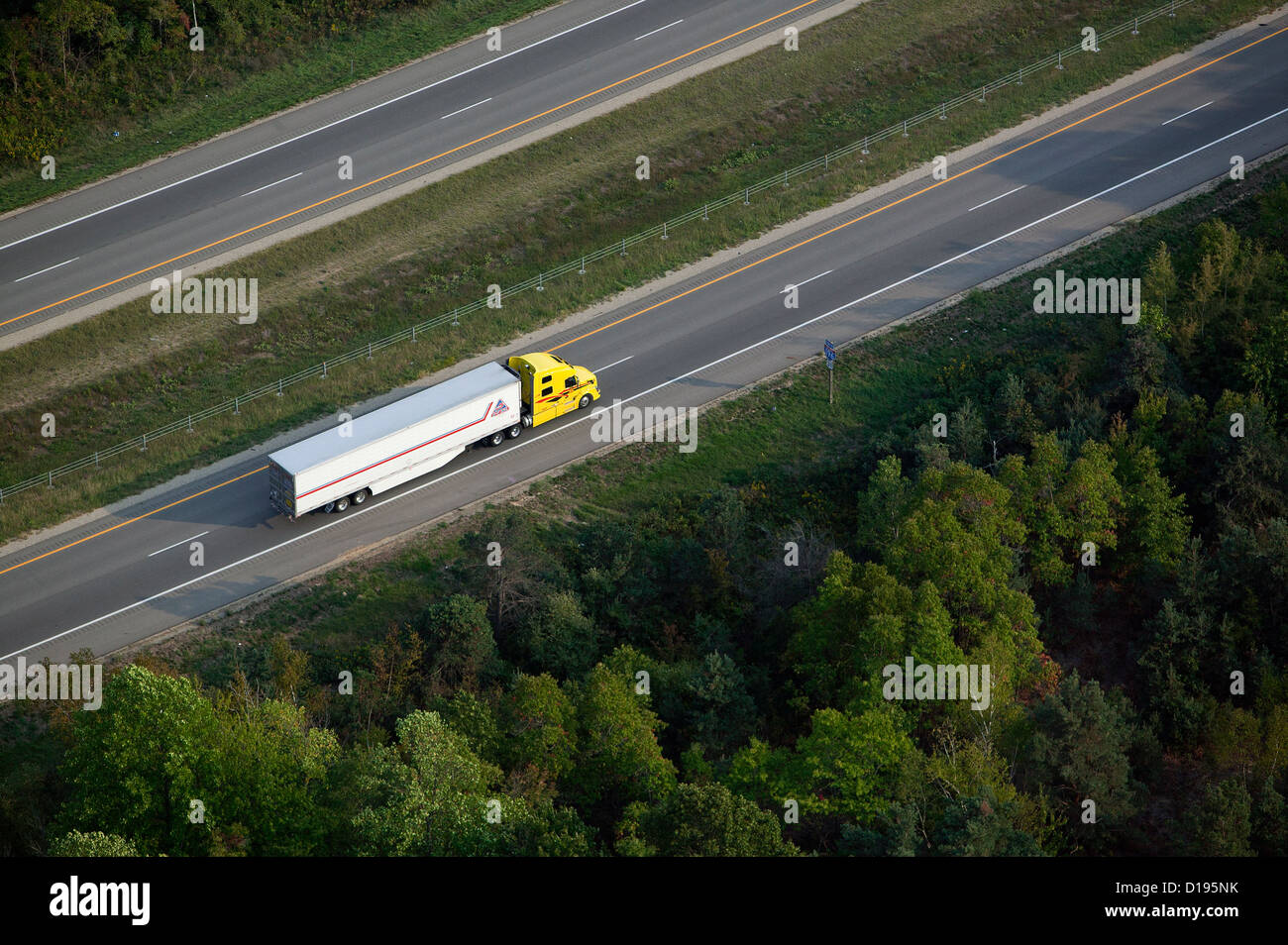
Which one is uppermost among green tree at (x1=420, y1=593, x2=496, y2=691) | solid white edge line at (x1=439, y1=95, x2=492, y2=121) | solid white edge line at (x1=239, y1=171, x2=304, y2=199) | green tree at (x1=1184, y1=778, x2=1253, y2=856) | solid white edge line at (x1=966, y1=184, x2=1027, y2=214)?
solid white edge line at (x1=439, y1=95, x2=492, y2=121)

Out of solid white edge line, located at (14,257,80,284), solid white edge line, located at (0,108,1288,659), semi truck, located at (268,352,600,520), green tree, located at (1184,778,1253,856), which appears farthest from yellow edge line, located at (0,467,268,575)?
green tree, located at (1184,778,1253,856)

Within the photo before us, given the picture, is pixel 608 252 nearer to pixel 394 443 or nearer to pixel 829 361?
pixel 829 361

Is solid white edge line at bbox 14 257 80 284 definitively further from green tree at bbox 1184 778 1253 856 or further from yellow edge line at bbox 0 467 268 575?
green tree at bbox 1184 778 1253 856

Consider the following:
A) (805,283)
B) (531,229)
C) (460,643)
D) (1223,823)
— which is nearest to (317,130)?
(531,229)

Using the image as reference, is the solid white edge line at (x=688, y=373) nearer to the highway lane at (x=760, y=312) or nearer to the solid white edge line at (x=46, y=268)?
the highway lane at (x=760, y=312)

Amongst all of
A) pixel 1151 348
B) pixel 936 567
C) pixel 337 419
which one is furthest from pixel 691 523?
pixel 1151 348

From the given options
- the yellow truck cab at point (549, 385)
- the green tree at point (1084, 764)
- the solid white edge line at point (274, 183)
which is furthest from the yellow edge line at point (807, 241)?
the green tree at point (1084, 764)
